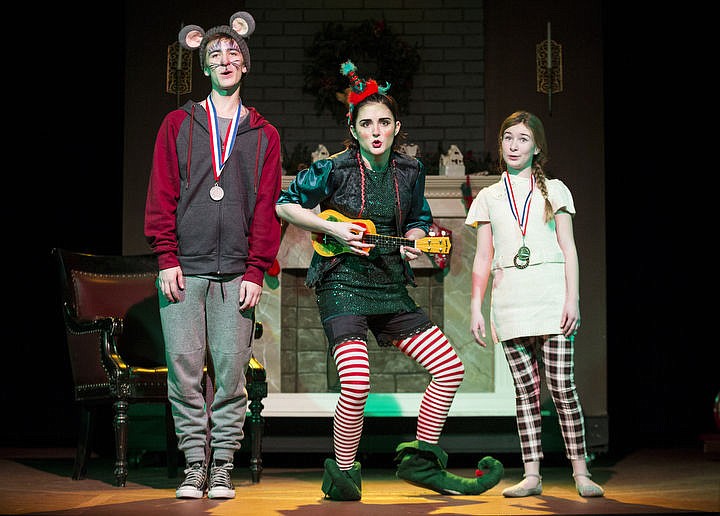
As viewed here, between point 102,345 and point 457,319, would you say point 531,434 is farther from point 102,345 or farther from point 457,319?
point 457,319

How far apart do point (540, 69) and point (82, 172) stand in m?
2.85

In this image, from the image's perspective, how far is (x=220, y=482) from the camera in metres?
3.34

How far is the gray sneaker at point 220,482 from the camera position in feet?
10.9

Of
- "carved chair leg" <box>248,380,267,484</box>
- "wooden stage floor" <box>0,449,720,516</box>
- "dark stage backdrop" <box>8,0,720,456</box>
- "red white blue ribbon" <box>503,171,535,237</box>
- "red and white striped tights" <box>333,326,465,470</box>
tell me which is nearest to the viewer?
"wooden stage floor" <box>0,449,720,516</box>

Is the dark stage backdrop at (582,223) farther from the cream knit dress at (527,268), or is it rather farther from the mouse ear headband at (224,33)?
the mouse ear headband at (224,33)

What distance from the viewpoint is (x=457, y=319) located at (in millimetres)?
5703

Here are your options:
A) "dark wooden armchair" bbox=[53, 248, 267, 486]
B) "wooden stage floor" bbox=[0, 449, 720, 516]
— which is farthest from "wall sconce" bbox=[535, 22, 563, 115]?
"dark wooden armchair" bbox=[53, 248, 267, 486]

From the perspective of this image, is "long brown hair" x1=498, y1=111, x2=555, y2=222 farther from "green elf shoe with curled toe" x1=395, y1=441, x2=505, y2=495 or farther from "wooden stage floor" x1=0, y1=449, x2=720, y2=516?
"wooden stage floor" x1=0, y1=449, x2=720, y2=516

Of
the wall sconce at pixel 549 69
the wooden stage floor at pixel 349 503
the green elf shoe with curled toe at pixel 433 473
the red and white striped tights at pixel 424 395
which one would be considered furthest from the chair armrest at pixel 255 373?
the wall sconce at pixel 549 69

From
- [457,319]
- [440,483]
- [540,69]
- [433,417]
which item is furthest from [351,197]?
[540,69]

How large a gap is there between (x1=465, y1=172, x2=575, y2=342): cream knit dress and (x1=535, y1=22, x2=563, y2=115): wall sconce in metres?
2.47

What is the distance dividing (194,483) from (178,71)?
129 inches

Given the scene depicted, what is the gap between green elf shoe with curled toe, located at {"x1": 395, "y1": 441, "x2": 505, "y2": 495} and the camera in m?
3.40

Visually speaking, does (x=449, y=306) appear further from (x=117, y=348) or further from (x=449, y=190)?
(x=117, y=348)
